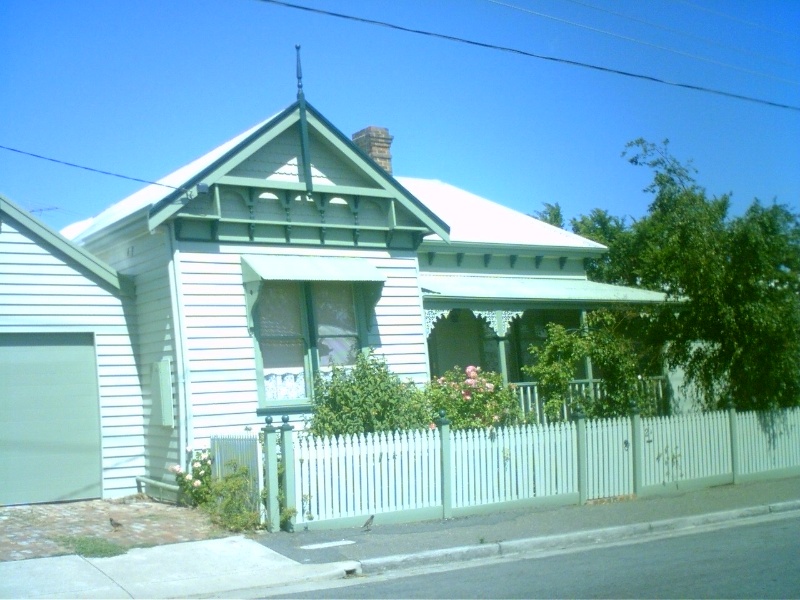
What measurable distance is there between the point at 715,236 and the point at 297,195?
24.7ft

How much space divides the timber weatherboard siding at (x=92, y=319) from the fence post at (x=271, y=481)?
3776mm

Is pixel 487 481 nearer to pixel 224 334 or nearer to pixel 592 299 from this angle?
pixel 224 334

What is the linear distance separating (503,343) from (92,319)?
771 centimetres

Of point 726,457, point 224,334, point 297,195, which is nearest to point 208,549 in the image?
point 224,334

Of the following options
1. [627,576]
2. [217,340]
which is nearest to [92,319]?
[217,340]

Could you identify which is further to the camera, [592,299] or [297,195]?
[592,299]

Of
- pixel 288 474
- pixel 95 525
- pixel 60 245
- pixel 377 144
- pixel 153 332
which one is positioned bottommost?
pixel 95 525

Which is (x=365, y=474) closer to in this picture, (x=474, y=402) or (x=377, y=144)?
(x=474, y=402)

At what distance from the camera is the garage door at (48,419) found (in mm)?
13148

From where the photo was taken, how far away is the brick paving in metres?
10.4

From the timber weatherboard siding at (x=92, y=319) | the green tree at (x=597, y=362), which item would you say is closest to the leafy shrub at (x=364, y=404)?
the timber weatherboard siding at (x=92, y=319)

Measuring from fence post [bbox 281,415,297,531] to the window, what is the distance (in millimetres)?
2625

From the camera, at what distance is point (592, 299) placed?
60.4 feet

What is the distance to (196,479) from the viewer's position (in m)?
12.7
